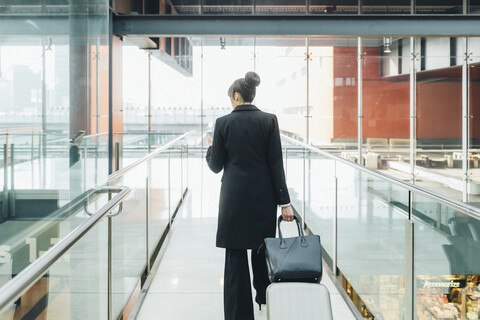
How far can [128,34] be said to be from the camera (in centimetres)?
666

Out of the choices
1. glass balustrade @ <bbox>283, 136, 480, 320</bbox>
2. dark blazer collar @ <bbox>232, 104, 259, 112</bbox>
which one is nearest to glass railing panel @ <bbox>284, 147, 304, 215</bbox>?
glass balustrade @ <bbox>283, 136, 480, 320</bbox>

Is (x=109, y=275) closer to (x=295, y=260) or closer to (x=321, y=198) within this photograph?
(x=295, y=260)

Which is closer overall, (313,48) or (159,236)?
(159,236)

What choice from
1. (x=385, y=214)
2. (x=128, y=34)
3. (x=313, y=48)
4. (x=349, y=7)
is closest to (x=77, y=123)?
(x=128, y=34)

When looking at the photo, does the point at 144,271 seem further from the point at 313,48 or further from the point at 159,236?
the point at 313,48

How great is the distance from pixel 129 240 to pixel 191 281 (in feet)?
2.95

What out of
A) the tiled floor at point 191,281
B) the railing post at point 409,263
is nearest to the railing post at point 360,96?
the tiled floor at point 191,281

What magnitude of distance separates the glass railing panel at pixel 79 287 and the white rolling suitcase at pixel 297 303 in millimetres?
934

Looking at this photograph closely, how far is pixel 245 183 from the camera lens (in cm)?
297

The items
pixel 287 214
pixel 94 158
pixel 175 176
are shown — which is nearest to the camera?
pixel 287 214

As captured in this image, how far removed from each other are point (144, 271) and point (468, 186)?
916cm

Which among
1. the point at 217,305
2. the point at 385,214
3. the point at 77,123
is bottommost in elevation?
the point at 217,305

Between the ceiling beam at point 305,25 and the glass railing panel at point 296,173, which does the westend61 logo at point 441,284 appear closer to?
the glass railing panel at point 296,173

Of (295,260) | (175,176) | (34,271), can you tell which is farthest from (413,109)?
(34,271)
